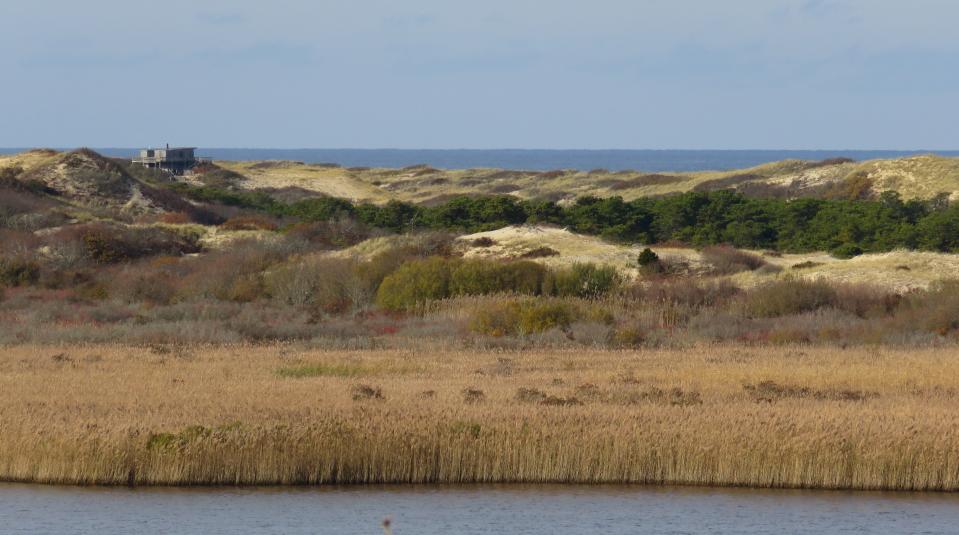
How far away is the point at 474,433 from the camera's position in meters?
19.7

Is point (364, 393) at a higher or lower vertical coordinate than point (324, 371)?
higher

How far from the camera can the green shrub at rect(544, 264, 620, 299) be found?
44.4m

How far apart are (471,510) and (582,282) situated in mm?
27507

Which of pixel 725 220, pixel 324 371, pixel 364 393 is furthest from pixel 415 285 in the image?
pixel 725 220

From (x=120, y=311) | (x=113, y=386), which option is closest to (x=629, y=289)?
(x=120, y=311)

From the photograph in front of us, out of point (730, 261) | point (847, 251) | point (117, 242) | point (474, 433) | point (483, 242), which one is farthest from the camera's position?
point (117, 242)

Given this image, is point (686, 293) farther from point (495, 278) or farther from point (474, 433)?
point (474, 433)

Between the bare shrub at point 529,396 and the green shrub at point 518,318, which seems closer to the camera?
the bare shrub at point 529,396

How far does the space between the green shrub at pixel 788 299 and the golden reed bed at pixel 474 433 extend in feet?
51.0

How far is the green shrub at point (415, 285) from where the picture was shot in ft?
139

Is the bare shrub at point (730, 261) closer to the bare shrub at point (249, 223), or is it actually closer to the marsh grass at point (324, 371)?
the bare shrub at point (249, 223)

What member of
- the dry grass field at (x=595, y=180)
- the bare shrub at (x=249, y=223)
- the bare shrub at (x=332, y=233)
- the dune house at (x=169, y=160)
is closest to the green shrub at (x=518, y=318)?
the bare shrub at (x=332, y=233)

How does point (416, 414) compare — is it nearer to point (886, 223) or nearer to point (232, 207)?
point (886, 223)

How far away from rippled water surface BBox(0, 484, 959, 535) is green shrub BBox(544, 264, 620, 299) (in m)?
25.1
